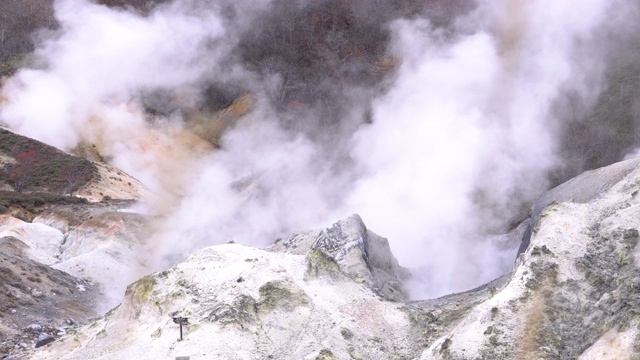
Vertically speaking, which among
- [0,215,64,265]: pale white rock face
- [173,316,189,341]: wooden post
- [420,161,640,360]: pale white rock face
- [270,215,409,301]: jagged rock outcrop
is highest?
[0,215,64,265]: pale white rock face

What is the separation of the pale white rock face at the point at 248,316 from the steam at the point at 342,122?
602 cm

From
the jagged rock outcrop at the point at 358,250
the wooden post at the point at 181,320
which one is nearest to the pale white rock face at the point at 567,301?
the wooden post at the point at 181,320

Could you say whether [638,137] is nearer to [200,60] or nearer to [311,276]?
[311,276]

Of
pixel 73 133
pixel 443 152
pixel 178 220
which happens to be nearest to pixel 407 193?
pixel 443 152

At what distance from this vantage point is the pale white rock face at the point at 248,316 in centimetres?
1311

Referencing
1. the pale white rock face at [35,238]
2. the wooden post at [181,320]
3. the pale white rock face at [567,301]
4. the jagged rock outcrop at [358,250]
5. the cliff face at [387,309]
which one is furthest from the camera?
the pale white rock face at [35,238]

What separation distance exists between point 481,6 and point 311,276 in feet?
111

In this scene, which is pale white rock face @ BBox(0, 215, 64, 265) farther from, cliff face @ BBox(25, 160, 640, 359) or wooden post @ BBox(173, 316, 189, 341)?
wooden post @ BBox(173, 316, 189, 341)

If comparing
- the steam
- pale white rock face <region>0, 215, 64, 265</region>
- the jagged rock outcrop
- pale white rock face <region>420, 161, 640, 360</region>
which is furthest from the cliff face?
pale white rock face <region>0, 215, 64, 265</region>

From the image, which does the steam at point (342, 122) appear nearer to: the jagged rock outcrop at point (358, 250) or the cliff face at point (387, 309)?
the jagged rock outcrop at point (358, 250)

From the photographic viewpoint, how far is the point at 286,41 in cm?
5659

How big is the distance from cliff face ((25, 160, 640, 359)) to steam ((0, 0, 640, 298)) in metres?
6.05

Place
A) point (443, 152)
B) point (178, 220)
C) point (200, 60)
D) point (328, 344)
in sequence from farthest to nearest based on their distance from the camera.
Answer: point (200, 60), point (178, 220), point (443, 152), point (328, 344)

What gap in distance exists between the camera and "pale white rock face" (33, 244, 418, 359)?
43.0 feet
